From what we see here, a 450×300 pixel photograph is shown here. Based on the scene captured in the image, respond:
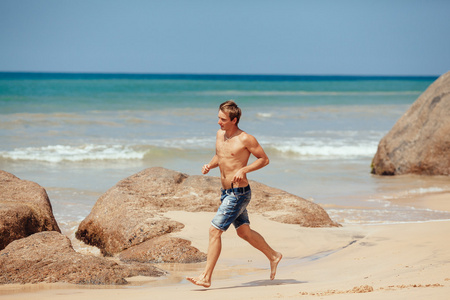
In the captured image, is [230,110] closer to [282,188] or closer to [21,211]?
[21,211]

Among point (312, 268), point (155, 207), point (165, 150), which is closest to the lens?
point (312, 268)

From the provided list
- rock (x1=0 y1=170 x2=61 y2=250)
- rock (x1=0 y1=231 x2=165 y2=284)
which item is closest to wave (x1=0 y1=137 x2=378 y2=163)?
rock (x1=0 y1=170 x2=61 y2=250)

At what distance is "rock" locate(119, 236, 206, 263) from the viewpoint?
6281 millimetres

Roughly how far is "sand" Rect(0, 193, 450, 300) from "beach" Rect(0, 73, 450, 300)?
1 cm

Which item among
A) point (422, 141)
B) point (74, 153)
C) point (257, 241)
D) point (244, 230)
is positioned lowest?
point (74, 153)

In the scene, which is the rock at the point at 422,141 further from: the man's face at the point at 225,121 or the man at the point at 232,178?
the man's face at the point at 225,121

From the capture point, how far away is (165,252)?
6.35 meters

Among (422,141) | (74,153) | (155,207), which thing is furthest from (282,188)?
(74,153)

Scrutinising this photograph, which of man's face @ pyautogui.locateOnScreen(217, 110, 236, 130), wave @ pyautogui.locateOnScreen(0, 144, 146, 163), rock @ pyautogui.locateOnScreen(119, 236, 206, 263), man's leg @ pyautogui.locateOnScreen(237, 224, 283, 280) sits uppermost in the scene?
man's face @ pyautogui.locateOnScreen(217, 110, 236, 130)

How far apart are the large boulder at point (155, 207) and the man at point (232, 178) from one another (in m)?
1.90

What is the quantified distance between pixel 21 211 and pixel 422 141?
9.00m

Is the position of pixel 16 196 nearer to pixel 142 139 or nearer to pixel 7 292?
pixel 7 292

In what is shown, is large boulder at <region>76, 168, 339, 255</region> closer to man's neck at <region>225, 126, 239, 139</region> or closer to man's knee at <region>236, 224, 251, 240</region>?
man's knee at <region>236, 224, 251, 240</region>

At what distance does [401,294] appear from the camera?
3.87m
